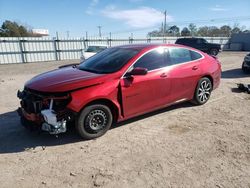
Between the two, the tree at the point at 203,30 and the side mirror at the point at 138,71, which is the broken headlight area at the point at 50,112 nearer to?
the side mirror at the point at 138,71

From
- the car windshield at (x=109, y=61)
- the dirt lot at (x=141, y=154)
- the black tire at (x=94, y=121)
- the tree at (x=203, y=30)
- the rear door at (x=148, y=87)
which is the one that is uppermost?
the tree at (x=203, y=30)

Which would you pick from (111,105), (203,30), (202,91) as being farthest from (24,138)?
(203,30)

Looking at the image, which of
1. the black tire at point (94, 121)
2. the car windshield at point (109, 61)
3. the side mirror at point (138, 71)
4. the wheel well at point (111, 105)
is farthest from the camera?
the car windshield at point (109, 61)

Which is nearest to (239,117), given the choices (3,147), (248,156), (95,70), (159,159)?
(248,156)

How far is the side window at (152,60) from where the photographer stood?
4811 mm

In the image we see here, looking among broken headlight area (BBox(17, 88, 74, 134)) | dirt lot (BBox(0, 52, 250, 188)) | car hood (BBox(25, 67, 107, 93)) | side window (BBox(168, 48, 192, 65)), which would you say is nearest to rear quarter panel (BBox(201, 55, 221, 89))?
side window (BBox(168, 48, 192, 65))

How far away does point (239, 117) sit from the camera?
529cm

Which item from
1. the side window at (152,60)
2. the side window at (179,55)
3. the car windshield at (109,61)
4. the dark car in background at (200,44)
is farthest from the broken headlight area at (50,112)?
the dark car in background at (200,44)

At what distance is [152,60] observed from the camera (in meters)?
5.00

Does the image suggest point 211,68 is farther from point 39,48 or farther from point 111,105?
point 39,48

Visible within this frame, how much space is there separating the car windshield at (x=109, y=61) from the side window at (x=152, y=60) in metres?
0.21

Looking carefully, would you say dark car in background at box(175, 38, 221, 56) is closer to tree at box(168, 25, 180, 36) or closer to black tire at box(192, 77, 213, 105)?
black tire at box(192, 77, 213, 105)

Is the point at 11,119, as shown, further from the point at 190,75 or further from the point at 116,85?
the point at 190,75

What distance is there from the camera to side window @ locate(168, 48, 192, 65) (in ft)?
17.6
